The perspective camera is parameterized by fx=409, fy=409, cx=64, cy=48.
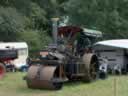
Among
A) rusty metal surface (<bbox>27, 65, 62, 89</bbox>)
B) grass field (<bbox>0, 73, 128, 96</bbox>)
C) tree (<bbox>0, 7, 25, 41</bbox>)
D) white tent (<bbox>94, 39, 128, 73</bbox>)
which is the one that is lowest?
grass field (<bbox>0, 73, 128, 96</bbox>)

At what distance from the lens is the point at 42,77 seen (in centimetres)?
1361

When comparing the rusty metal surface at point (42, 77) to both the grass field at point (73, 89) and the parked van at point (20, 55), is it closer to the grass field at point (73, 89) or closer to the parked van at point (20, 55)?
the grass field at point (73, 89)

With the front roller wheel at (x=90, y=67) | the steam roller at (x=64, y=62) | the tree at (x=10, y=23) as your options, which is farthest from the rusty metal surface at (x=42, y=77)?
the tree at (x=10, y=23)

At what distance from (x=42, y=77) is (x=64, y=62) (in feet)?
4.35

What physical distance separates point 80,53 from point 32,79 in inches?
137

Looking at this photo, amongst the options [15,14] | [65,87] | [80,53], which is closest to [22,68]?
[15,14]

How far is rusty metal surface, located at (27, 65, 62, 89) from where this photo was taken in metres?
13.6

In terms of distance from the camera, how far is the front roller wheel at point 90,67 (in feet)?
52.4

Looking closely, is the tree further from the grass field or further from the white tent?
the grass field

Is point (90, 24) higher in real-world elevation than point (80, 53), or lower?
higher

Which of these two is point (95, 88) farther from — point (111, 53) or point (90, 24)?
point (90, 24)

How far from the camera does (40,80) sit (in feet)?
44.8

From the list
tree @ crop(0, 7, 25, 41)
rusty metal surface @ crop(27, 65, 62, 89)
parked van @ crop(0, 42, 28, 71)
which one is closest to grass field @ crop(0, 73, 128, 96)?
rusty metal surface @ crop(27, 65, 62, 89)

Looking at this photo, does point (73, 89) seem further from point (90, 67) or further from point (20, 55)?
point (20, 55)
